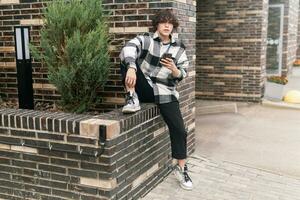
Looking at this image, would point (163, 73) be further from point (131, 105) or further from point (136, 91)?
point (131, 105)

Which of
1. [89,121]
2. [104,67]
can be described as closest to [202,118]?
[104,67]

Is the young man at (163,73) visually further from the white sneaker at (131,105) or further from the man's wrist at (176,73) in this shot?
the white sneaker at (131,105)

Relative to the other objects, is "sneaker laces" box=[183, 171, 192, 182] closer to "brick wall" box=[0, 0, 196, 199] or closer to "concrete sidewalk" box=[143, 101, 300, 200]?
"concrete sidewalk" box=[143, 101, 300, 200]

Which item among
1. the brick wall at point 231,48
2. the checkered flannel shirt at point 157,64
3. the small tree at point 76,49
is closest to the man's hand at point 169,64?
the checkered flannel shirt at point 157,64

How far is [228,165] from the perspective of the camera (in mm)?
5414

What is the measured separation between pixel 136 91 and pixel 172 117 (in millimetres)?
515

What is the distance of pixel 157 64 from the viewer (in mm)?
4562

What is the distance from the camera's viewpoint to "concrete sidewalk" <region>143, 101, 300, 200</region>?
4.54m

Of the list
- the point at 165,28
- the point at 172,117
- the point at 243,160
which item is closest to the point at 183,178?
the point at 172,117

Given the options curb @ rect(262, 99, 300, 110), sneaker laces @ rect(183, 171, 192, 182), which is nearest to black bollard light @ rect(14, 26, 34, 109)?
sneaker laces @ rect(183, 171, 192, 182)

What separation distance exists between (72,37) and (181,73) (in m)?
1.30

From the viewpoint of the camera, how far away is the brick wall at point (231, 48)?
963 centimetres

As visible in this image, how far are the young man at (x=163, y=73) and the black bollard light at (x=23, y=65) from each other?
50.9 inches

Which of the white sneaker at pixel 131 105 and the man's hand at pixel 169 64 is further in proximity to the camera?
the man's hand at pixel 169 64
